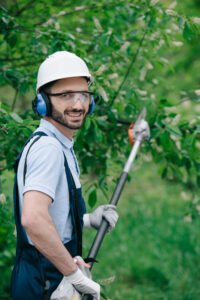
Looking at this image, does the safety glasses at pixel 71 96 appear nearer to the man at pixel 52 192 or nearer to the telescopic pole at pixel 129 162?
the man at pixel 52 192

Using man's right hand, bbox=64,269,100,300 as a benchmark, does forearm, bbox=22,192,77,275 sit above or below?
above

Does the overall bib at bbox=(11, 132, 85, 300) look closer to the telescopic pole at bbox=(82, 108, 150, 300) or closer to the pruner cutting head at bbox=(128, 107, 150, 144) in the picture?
the telescopic pole at bbox=(82, 108, 150, 300)

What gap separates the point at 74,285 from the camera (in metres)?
2.65

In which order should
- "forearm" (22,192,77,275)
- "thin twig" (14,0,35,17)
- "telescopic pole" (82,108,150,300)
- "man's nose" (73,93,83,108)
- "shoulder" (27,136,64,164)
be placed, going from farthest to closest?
"thin twig" (14,0,35,17) → "telescopic pole" (82,108,150,300) → "man's nose" (73,93,83,108) → "shoulder" (27,136,64,164) → "forearm" (22,192,77,275)

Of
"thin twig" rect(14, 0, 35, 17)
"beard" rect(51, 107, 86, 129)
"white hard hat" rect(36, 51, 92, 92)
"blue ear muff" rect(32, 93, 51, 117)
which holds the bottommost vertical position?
"beard" rect(51, 107, 86, 129)

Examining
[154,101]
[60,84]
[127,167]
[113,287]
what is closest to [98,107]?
[154,101]

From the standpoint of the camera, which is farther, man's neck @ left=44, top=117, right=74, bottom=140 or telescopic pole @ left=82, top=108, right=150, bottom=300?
telescopic pole @ left=82, top=108, right=150, bottom=300

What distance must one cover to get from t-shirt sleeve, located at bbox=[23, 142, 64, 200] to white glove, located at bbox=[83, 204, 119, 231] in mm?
666

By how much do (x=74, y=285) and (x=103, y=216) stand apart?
64cm

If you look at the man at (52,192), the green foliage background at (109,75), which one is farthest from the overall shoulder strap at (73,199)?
the green foliage background at (109,75)

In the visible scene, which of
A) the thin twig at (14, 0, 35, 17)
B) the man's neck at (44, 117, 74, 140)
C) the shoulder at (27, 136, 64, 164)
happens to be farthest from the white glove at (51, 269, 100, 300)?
the thin twig at (14, 0, 35, 17)

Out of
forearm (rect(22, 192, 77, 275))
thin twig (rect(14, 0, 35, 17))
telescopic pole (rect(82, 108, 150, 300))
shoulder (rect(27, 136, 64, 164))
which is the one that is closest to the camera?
forearm (rect(22, 192, 77, 275))

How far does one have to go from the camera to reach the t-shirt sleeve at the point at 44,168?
2.50 meters

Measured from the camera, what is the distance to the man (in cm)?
249
